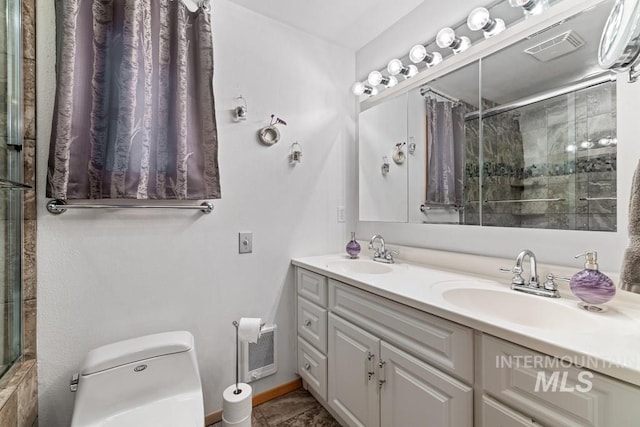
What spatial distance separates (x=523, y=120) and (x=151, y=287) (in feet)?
6.39

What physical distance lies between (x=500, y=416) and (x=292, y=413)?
1.22 meters

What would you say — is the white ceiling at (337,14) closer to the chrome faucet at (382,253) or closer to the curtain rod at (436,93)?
the curtain rod at (436,93)

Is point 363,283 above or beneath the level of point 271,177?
beneath

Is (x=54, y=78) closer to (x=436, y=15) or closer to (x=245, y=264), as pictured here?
(x=245, y=264)

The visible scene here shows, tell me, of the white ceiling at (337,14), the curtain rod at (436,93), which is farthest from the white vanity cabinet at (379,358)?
the white ceiling at (337,14)

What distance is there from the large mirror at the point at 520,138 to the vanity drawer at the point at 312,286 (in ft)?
2.23

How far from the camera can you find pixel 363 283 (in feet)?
4.11

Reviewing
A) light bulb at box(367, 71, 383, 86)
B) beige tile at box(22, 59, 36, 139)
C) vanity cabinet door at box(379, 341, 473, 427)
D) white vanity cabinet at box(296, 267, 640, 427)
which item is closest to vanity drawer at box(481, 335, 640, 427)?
white vanity cabinet at box(296, 267, 640, 427)

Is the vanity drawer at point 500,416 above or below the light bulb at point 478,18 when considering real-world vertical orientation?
below

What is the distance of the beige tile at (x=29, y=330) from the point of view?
Answer: 117 centimetres

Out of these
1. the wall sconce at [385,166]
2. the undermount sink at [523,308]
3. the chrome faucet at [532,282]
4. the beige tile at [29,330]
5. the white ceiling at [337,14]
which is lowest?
the beige tile at [29,330]

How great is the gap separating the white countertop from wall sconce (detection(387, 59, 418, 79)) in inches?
47.0

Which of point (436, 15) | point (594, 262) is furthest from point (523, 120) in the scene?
point (436, 15)

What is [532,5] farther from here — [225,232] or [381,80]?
[225,232]
